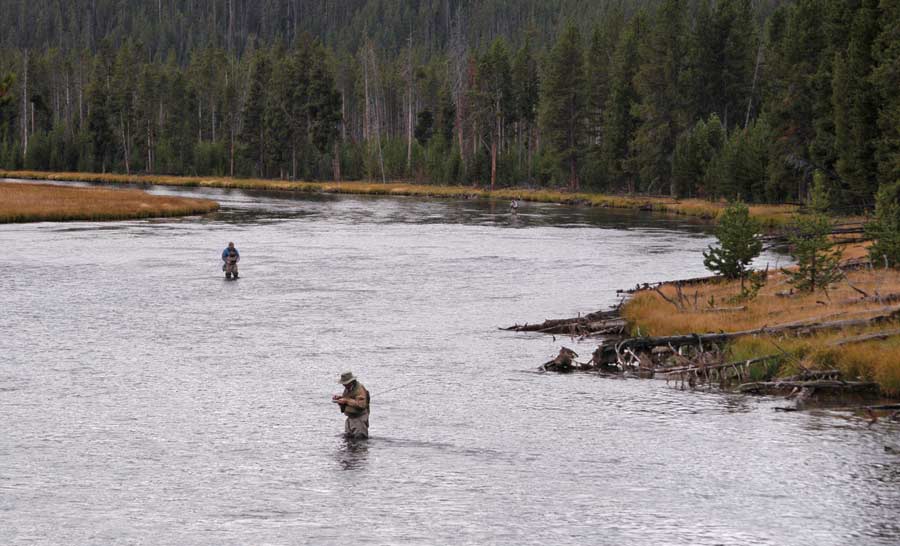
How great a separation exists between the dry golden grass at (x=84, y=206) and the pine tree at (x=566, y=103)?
38.0 meters

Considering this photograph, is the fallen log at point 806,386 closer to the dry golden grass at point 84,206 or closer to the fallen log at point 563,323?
the fallen log at point 563,323

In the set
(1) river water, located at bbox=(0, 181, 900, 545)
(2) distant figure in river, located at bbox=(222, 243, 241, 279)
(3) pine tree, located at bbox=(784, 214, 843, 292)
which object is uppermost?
(3) pine tree, located at bbox=(784, 214, 843, 292)

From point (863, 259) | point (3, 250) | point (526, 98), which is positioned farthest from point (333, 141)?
point (863, 259)

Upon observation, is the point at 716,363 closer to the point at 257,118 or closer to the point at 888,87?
the point at 888,87

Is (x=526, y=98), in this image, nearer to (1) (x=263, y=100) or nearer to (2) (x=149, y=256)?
(1) (x=263, y=100)

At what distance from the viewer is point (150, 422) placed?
25.9 meters

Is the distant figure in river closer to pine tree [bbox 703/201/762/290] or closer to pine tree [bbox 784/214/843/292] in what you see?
pine tree [bbox 703/201/762/290]

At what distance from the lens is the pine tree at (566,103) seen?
120875 mm

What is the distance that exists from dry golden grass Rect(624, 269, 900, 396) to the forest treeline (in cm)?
2661

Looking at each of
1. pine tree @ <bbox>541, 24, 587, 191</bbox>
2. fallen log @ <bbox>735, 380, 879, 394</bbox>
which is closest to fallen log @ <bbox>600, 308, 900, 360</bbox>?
fallen log @ <bbox>735, 380, 879, 394</bbox>

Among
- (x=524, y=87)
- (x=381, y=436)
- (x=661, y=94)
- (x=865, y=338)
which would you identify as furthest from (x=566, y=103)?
(x=381, y=436)

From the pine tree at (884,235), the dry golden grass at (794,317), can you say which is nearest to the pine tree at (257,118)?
the dry golden grass at (794,317)

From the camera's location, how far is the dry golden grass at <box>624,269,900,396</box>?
91.4ft

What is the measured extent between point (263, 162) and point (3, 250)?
305ft
